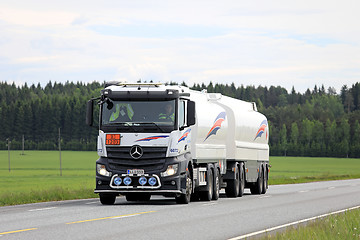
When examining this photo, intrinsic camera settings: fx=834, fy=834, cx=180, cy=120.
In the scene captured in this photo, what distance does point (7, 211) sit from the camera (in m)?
20.2

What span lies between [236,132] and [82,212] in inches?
463

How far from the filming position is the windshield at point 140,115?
906 inches

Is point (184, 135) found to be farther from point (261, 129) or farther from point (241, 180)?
point (261, 129)

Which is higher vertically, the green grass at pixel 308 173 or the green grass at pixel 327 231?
the green grass at pixel 327 231

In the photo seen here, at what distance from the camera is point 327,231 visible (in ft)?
45.8

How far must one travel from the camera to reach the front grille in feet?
75.2

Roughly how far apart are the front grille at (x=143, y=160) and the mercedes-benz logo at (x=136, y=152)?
0.29ft

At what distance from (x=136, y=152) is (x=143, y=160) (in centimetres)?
31

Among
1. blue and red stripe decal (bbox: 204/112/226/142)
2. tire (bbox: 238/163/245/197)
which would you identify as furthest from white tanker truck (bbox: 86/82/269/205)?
tire (bbox: 238/163/245/197)

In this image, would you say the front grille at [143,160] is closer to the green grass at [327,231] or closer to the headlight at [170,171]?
the headlight at [170,171]

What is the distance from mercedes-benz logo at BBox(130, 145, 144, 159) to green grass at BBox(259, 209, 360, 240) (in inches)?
303

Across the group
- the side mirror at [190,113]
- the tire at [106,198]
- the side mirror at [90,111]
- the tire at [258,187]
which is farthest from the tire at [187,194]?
the tire at [258,187]

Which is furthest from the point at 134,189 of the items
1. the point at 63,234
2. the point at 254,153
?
the point at 254,153

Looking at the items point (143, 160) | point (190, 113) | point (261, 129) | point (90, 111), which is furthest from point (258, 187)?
point (90, 111)
